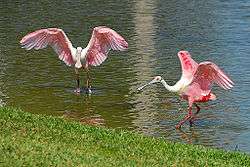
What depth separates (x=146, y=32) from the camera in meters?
20.7

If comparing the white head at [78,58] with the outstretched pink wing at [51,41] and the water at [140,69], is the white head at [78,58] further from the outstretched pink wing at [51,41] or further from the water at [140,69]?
the water at [140,69]

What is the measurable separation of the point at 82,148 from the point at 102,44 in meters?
5.54

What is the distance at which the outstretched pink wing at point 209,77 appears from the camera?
1145cm

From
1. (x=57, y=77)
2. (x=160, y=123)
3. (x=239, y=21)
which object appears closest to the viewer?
(x=160, y=123)

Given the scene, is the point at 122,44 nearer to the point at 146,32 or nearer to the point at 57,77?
the point at 57,77

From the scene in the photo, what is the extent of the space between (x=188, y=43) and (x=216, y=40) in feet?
2.48

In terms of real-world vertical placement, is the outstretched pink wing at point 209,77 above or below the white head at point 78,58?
above

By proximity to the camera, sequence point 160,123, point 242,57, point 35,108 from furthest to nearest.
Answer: point 242,57 → point 35,108 → point 160,123

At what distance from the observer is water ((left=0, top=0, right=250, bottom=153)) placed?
467 inches

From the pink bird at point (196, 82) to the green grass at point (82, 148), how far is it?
2.12 metres

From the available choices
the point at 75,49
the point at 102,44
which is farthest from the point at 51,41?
the point at 102,44

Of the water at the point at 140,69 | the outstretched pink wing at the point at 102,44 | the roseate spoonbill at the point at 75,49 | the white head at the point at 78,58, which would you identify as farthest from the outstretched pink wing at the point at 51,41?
the water at the point at 140,69

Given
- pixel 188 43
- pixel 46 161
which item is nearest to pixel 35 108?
pixel 46 161

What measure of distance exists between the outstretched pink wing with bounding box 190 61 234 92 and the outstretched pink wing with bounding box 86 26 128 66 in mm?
2246
